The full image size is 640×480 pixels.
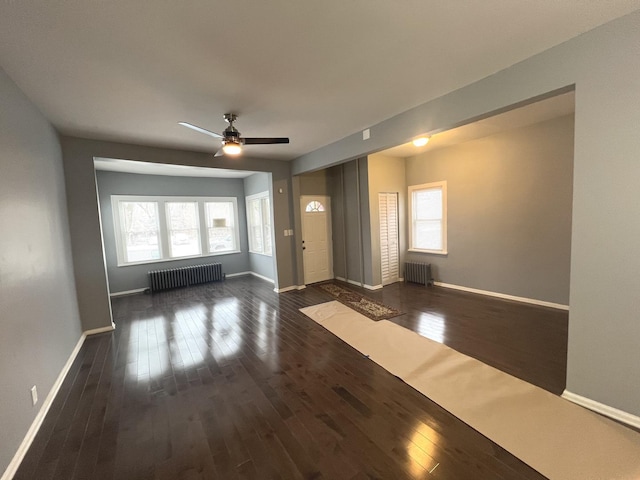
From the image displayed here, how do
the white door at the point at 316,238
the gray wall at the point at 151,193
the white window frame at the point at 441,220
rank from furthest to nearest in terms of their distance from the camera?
the white door at the point at 316,238
the gray wall at the point at 151,193
the white window frame at the point at 441,220

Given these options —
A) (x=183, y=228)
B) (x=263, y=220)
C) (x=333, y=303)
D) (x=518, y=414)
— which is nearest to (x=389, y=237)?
(x=333, y=303)

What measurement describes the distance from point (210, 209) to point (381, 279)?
16.2ft

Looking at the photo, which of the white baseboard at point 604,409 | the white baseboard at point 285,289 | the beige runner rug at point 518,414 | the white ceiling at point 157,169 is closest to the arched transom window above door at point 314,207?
the white ceiling at point 157,169

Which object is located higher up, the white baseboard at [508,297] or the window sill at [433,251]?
the window sill at [433,251]

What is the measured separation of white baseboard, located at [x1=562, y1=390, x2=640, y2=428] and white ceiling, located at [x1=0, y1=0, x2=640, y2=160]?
278cm

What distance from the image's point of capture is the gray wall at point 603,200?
176 cm

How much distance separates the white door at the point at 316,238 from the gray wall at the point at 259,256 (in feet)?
2.94

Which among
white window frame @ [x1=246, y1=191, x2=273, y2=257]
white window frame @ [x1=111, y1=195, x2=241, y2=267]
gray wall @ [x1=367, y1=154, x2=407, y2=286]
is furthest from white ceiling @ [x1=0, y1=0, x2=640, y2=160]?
white window frame @ [x1=246, y1=191, x2=273, y2=257]

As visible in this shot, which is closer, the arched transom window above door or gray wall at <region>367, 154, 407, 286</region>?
gray wall at <region>367, 154, 407, 286</region>

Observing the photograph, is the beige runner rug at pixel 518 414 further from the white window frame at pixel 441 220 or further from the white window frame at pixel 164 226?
the white window frame at pixel 164 226

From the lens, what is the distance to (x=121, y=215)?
5.96m

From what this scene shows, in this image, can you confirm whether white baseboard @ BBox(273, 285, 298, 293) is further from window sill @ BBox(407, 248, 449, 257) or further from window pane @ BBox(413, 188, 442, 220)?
window pane @ BBox(413, 188, 442, 220)

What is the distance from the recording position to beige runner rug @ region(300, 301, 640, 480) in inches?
62.3

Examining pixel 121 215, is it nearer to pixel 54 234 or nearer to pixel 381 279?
pixel 54 234
